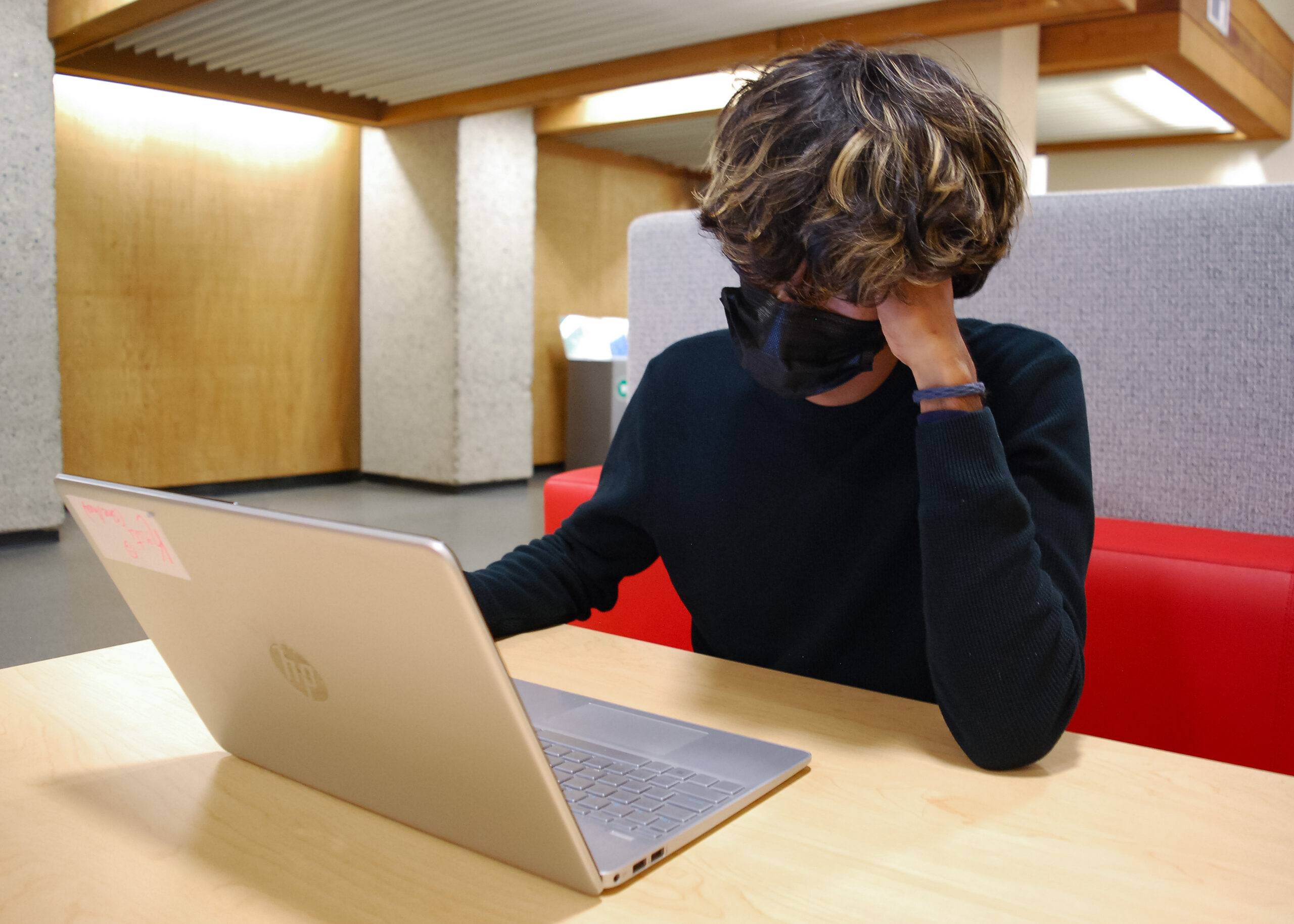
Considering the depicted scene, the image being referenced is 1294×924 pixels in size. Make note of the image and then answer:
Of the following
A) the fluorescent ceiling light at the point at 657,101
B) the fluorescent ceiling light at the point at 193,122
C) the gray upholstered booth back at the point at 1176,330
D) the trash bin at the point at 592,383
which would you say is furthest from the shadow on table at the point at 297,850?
the trash bin at the point at 592,383

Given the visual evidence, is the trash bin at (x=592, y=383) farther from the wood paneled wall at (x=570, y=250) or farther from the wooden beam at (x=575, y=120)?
the wooden beam at (x=575, y=120)

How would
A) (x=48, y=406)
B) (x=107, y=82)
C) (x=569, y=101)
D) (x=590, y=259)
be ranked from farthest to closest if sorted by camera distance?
(x=590, y=259) < (x=569, y=101) < (x=107, y=82) < (x=48, y=406)

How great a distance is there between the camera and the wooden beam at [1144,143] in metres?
7.66

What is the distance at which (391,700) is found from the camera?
1.75ft

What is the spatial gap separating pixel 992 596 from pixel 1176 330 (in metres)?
1.08

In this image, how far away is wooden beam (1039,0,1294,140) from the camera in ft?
14.9

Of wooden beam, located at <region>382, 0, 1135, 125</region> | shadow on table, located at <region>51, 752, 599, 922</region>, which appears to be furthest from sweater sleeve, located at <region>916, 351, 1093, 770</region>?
wooden beam, located at <region>382, 0, 1135, 125</region>

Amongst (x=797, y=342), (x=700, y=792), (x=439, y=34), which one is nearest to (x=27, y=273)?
(x=439, y=34)

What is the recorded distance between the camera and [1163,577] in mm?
1331

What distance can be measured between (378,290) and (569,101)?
1.68 meters

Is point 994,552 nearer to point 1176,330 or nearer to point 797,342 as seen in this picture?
point 797,342

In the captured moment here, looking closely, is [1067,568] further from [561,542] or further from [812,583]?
[561,542]

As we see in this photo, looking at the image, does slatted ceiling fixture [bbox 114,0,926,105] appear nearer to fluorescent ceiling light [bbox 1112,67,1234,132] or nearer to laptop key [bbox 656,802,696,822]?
fluorescent ceiling light [bbox 1112,67,1234,132]

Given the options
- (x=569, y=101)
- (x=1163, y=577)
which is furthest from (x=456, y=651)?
(x=569, y=101)
